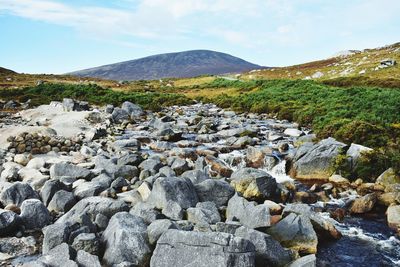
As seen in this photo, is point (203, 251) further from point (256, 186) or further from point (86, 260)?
point (256, 186)

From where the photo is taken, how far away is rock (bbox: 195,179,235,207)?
616 inches

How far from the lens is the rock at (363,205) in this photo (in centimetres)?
1667

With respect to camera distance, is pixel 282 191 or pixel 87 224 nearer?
pixel 87 224

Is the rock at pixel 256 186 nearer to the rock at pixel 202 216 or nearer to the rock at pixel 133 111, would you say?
the rock at pixel 202 216

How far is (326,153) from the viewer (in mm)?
22016

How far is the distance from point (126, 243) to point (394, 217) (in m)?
10.6

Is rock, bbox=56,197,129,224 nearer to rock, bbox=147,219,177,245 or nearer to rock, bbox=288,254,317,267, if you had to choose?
rock, bbox=147,219,177,245

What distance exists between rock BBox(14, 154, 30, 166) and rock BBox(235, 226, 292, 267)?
15163 millimetres

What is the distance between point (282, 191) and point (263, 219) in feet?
18.7

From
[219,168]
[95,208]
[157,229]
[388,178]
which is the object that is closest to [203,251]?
[157,229]

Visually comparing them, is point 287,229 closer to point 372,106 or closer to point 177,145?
point 177,145

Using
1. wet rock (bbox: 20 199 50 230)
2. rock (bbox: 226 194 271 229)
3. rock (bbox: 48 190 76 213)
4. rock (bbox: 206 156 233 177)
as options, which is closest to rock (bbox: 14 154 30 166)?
rock (bbox: 48 190 76 213)

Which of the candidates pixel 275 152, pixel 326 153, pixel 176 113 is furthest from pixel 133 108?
pixel 326 153

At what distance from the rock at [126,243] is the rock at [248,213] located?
3448 millimetres
